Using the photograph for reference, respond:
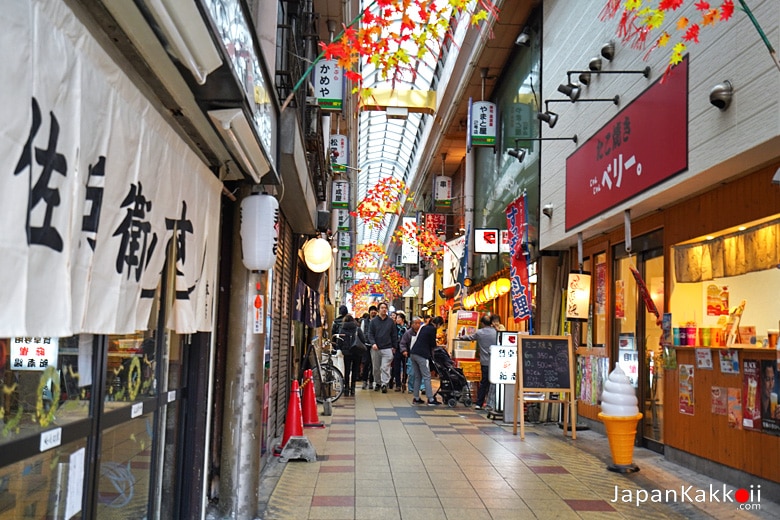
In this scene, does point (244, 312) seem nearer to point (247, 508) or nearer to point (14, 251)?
point (247, 508)

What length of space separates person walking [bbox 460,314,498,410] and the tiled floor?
10.2ft

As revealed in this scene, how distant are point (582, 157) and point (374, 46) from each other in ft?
19.9

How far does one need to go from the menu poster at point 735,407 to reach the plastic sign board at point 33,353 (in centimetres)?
727

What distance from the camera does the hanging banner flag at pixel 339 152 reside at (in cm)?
Answer: 2177

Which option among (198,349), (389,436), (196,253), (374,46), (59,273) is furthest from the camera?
(389,436)

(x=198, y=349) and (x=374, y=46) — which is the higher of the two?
(x=374, y=46)

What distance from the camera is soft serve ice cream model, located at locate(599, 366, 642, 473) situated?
8.69 meters

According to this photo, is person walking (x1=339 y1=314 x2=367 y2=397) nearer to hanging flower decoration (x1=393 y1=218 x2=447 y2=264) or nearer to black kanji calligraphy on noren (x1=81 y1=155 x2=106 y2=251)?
hanging flower decoration (x1=393 y1=218 x2=447 y2=264)

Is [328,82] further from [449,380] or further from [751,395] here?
[751,395]

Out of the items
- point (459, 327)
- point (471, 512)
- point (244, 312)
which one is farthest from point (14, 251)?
point (459, 327)

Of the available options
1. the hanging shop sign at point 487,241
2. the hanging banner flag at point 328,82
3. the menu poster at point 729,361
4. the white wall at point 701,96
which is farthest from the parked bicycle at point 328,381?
the menu poster at point 729,361

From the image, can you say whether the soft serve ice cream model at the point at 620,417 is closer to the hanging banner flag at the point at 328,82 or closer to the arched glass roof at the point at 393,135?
the hanging banner flag at the point at 328,82

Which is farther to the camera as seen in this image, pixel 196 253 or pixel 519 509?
pixel 519 509

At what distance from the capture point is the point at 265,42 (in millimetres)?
6949
